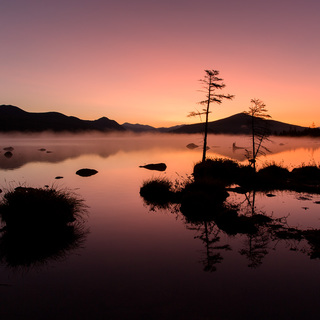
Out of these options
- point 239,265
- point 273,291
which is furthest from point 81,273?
point 273,291

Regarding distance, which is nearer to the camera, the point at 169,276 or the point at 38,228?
the point at 169,276

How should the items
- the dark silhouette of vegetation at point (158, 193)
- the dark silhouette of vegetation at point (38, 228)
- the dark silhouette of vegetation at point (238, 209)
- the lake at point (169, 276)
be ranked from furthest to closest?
the dark silhouette of vegetation at point (158, 193) < the dark silhouette of vegetation at point (238, 209) < the dark silhouette of vegetation at point (38, 228) < the lake at point (169, 276)

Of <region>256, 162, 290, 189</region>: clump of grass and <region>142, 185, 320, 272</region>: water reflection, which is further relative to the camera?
<region>256, 162, 290, 189</region>: clump of grass

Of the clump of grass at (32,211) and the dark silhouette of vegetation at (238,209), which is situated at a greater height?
the clump of grass at (32,211)

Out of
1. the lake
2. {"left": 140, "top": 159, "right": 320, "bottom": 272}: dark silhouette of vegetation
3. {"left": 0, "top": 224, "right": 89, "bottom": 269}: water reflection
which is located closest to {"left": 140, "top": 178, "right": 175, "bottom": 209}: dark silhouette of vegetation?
{"left": 140, "top": 159, "right": 320, "bottom": 272}: dark silhouette of vegetation

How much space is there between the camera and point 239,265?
29.3 feet

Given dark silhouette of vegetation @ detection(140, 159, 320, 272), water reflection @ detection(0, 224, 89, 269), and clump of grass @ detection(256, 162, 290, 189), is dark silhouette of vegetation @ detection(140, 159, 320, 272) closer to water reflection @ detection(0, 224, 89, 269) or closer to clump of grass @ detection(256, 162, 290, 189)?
clump of grass @ detection(256, 162, 290, 189)

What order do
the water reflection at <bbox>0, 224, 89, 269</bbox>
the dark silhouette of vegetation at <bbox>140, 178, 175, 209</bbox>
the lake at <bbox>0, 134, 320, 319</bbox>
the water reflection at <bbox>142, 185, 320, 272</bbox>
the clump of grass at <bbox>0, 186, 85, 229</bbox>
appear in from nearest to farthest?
the lake at <bbox>0, 134, 320, 319</bbox>, the water reflection at <bbox>0, 224, 89, 269</bbox>, the water reflection at <bbox>142, 185, 320, 272</bbox>, the clump of grass at <bbox>0, 186, 85, 229</bbox>, the dark silhouette of vegetation at <bbox>140, 178, 175, 209</bbox>

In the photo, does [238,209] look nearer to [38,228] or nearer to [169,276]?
[169,276]

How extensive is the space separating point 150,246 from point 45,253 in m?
4.39

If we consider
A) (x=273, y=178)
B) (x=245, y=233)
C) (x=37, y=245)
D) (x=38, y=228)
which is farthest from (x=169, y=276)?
(x=273, y=178)

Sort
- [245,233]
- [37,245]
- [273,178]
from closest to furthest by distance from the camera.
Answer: [37,245], [245,233], [273,178]

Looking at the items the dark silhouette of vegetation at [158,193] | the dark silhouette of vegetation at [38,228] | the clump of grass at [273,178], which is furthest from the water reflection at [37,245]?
the clump of grass at [273,178]

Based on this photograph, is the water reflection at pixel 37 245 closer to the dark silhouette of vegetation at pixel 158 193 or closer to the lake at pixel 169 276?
the lake at pixel 169 276
